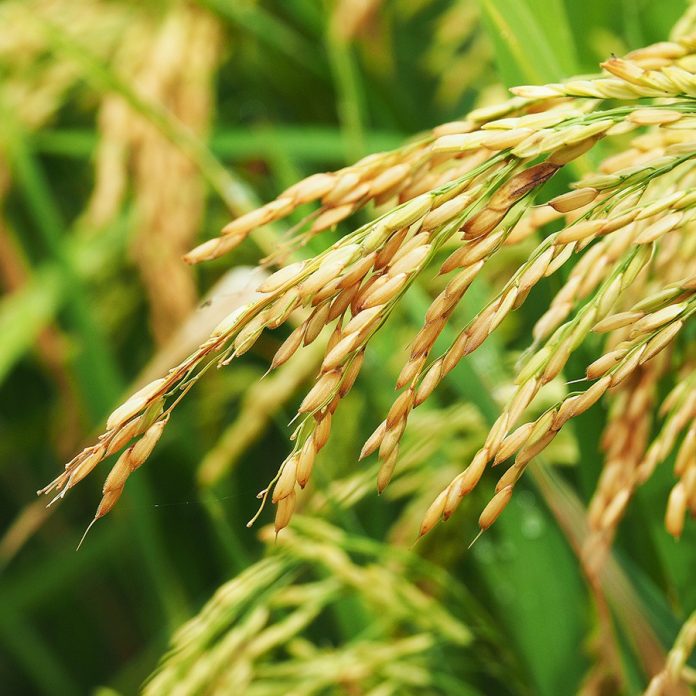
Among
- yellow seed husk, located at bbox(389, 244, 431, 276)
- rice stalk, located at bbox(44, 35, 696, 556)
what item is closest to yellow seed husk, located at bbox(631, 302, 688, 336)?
rice stalk, located at bbox(44, 35, 696, 556)

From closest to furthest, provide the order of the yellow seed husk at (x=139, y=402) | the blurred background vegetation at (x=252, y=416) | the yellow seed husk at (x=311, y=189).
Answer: the yellow seed husk at (x=139, y=402) < the yellow seed husk at (x=311, y=189) < the blurred background vegetation at (x=252, y=416)

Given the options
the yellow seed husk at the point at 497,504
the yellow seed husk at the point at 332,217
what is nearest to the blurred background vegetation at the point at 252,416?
the yellow seed husk at the point at 332,217

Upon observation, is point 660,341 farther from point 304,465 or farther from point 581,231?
point 304,465

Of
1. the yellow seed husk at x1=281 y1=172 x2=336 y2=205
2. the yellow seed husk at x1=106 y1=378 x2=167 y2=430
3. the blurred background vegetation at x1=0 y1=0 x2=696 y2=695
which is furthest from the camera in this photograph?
the blurred background vegetation at x1=0 y1=0 x2=696 y2=695

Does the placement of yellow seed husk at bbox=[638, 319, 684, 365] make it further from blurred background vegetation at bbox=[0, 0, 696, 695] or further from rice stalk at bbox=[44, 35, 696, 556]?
blurred background vegetation at bbox=[0, 0, 696, 695]

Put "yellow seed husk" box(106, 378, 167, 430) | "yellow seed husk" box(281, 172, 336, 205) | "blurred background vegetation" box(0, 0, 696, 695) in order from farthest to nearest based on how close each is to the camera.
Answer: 1. "blurred background vegetation" box(0, 0, 696, 695)
2. "yellow seed husk" box(281, 172, 336, 205)
3. "yellow seed husk" box(106, 378, 167, 430)

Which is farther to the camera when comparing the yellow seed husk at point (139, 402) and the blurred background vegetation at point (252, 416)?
the blurred background vegetation at point (252, 416)

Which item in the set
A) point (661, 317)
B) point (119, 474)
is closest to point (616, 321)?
point (661, 317)

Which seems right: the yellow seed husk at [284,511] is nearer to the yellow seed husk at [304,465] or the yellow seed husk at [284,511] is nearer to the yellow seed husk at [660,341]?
the yellow seed husk at [304,465]

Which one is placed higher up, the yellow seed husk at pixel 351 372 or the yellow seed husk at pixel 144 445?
the yellow seed husk at pixel 144 445

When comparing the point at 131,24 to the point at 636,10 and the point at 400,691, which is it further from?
the point at 400,691
